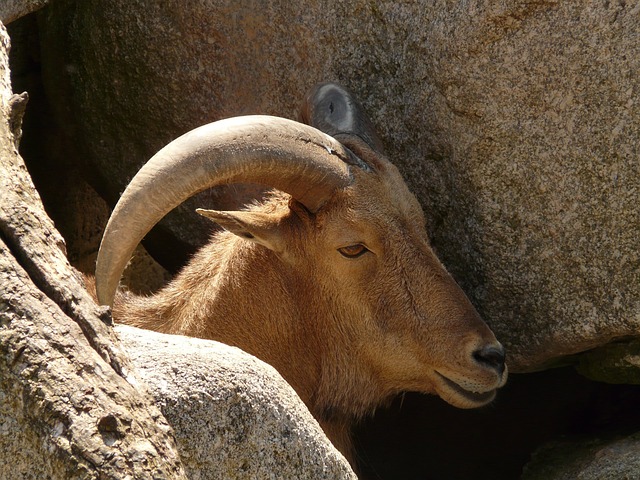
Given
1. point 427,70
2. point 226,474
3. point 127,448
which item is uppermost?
point 427,70

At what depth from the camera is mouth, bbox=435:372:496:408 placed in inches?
243

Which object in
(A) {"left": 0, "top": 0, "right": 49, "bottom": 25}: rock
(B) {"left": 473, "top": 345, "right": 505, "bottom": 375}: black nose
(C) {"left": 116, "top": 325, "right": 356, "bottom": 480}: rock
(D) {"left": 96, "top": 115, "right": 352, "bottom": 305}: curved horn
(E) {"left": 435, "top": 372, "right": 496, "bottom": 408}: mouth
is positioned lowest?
(E) {"left": 435, "top": 372, "right": 496, "bottom": 408}: mouth

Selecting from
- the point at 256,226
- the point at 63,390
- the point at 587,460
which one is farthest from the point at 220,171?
the point at 587,460

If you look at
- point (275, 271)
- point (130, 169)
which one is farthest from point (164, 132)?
point (275, 271)

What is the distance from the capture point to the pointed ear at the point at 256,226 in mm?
5961

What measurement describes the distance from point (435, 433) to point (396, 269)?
230 cm

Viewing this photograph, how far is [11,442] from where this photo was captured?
133 inches

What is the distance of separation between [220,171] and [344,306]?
114 cm

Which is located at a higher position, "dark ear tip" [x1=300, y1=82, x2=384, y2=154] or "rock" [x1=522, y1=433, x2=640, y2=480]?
"dark ear tip" [x1=300, y1=82, x2=384, y2=154]

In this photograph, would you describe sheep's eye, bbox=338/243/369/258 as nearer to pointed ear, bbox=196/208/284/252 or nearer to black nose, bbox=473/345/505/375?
pointed ear, bbox=196/208/284/252

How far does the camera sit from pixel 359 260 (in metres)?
6.20

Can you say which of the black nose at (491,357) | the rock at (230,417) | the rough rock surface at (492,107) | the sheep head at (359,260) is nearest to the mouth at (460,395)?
the sheep head at (359,260)

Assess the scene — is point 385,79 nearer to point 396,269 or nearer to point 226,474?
point 396,269

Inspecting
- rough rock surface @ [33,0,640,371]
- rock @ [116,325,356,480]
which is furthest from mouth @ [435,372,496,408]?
rock @ [116,325,356,480]
